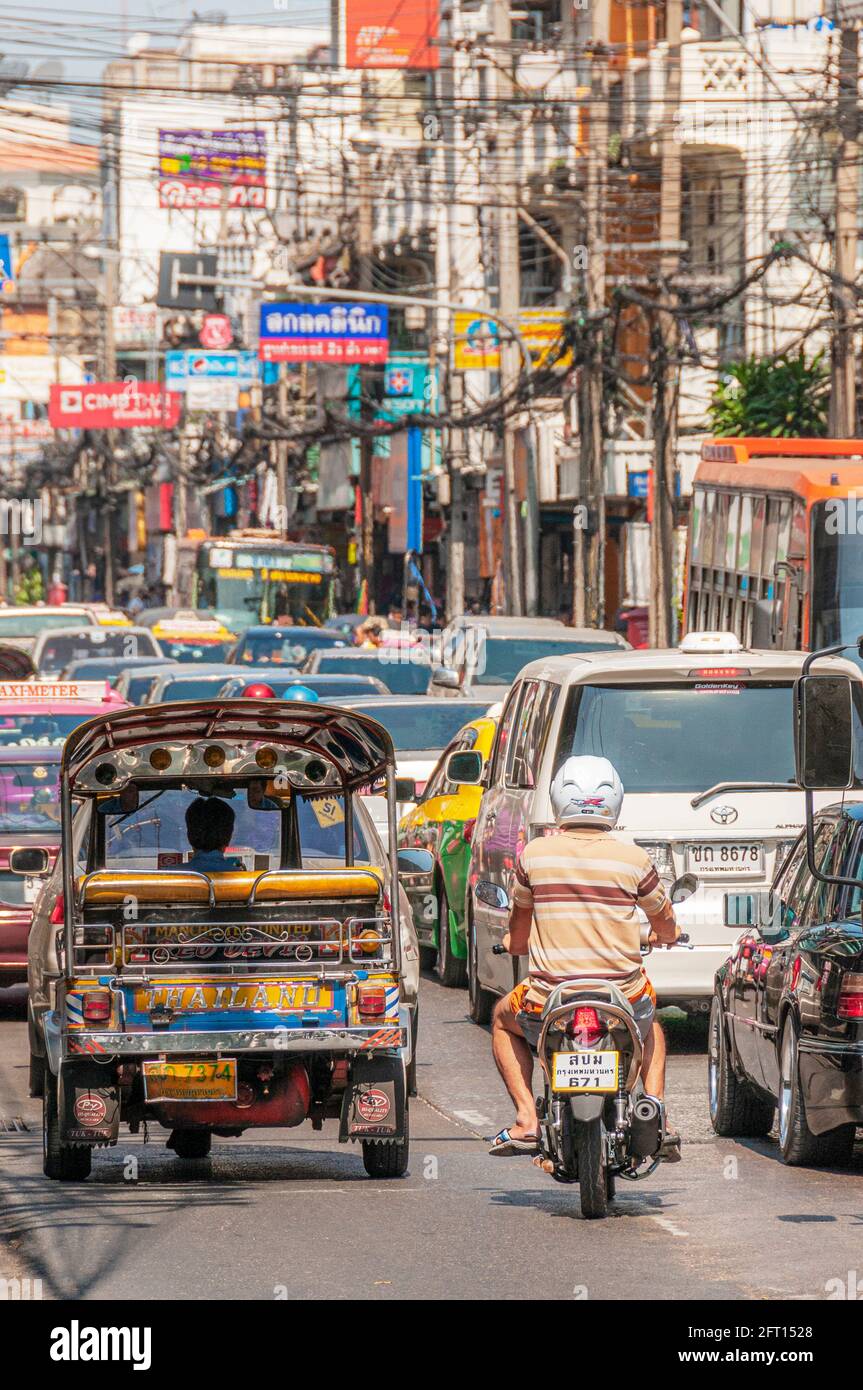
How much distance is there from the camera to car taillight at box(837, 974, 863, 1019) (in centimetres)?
952

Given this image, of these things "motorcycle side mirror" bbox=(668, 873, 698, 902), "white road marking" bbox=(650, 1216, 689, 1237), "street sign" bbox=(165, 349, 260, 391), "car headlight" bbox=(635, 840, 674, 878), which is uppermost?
"street sign" bbox=(165, 349, 260, 391)

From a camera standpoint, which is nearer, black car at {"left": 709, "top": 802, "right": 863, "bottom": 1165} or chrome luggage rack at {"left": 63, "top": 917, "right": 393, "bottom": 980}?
chrome luggage rack at {"left": 63, "top": 917, "right": 393, "bottom": 980}

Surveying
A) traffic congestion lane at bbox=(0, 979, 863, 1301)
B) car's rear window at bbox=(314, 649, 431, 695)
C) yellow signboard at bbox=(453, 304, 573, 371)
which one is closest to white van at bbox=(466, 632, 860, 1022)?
traffic congestion lane at bbox=(0, 979, 863, 1301)

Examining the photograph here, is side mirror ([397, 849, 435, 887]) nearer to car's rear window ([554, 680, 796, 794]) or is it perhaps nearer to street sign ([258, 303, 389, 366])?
car's rear window ([554, 680, 796, 794])

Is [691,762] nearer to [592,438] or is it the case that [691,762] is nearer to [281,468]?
[592,438]

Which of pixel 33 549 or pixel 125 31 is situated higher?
pixel 125 31

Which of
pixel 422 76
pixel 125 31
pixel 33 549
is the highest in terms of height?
pixel 422 76

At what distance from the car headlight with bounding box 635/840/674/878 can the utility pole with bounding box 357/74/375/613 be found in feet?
146

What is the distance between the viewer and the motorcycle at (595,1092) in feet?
27.6

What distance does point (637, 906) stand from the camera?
884 centimetres

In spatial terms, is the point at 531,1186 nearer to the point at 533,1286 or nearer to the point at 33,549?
the point at 533,1286

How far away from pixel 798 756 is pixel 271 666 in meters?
25.4

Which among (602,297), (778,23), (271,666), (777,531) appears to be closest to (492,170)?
(778,23)

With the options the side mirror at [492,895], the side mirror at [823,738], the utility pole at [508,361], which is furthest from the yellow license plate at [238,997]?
the utility pole at [508,361]
